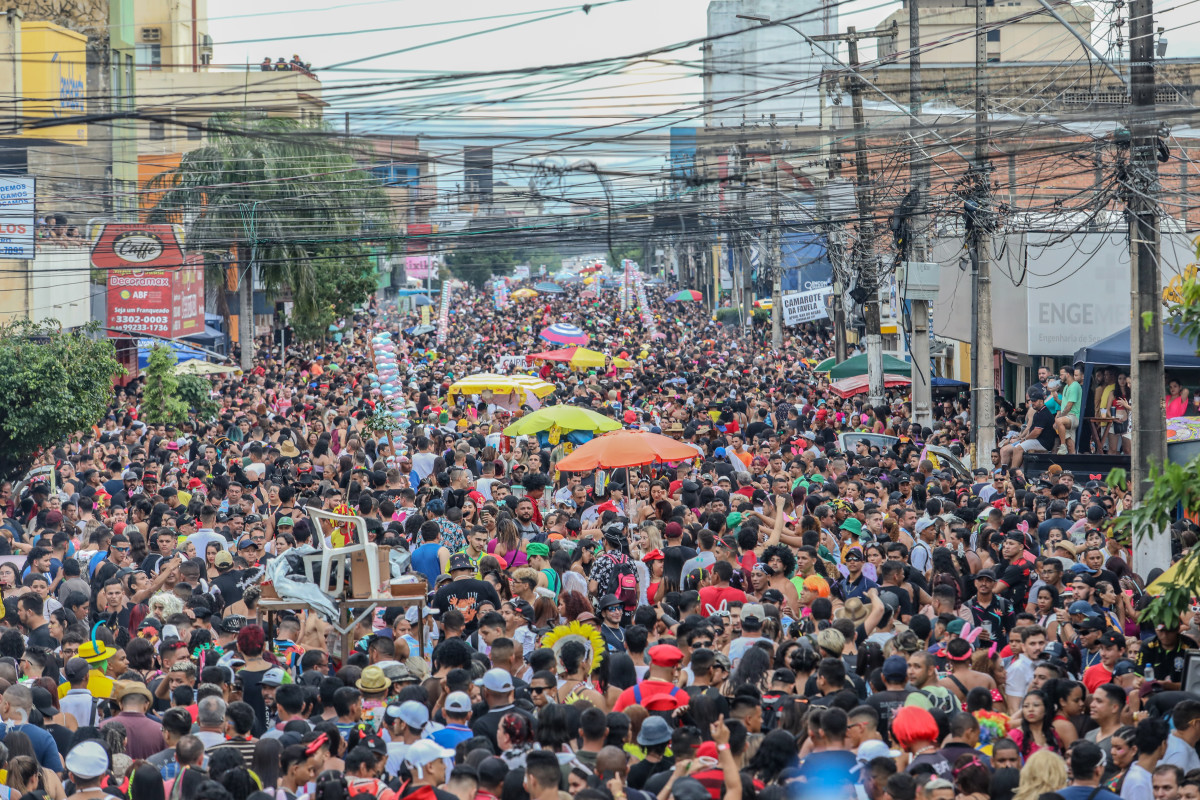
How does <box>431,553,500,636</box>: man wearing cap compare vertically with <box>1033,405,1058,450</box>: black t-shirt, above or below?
below

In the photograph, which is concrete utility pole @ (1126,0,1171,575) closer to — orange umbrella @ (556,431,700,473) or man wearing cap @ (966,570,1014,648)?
Answer: man wearing cap @ (966,570,1014,648)

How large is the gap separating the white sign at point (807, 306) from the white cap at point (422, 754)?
2602 centimetres

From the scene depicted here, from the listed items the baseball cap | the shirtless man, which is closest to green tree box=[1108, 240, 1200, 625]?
the shirtless man

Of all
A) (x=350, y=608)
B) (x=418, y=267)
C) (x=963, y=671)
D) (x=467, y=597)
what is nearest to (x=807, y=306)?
(x=467, y=597)

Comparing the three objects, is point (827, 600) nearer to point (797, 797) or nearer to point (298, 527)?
point (797, 797)

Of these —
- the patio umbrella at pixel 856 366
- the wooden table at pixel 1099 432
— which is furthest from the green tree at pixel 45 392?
the patio umbrella at pixel 856 366

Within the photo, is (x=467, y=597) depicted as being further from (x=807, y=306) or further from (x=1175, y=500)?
(x=807, y=306)

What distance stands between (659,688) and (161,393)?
17.8 metres

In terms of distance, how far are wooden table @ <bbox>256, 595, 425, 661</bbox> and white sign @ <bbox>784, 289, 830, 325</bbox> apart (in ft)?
77.0

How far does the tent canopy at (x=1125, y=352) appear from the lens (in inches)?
680

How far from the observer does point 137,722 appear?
7.39 m

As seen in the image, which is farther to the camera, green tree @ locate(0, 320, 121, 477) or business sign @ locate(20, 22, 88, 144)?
business sign @ locate(20, 22, 88, 144)

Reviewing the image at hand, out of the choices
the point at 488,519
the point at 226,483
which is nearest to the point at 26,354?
the point at 226,483

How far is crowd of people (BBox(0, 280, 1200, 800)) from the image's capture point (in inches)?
249
